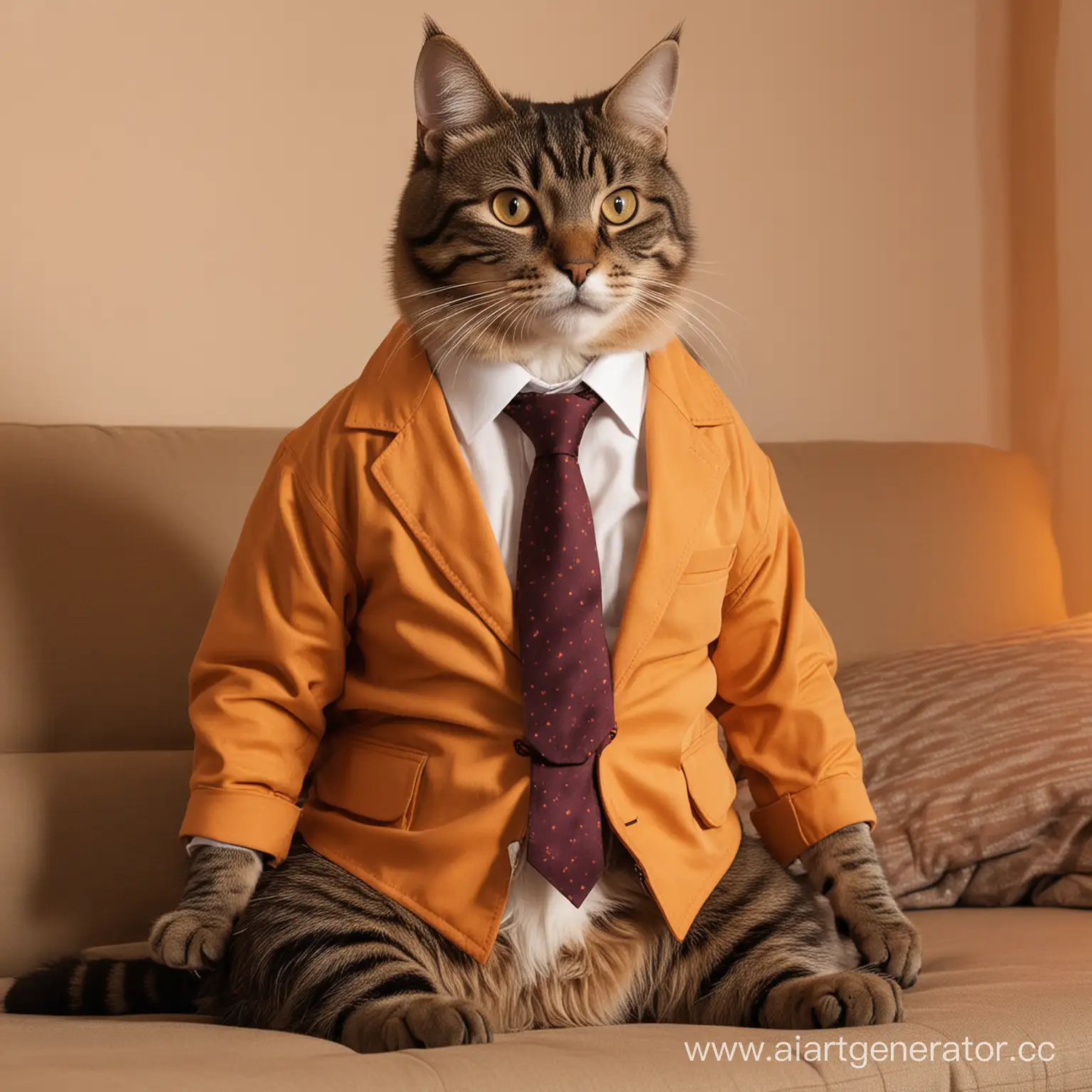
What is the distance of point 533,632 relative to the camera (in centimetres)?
121

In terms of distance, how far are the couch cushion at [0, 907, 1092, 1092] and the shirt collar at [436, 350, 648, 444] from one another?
0.58 meters

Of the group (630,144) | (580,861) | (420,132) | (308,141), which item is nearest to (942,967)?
(580,861)

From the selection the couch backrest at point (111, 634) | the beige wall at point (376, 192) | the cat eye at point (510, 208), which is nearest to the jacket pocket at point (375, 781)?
the couch backrest at point (111, 634)

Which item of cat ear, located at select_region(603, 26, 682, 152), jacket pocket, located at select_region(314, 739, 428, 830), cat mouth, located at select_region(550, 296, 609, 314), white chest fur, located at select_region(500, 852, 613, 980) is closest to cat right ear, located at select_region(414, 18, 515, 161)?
cat ear, located at select_region(603, 26, 682, 152)

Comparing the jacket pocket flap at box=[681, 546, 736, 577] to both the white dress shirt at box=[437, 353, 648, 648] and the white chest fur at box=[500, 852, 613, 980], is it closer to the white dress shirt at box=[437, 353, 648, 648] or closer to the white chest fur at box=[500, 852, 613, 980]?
the white dress shirt at box=[437, 353, 648, 648]

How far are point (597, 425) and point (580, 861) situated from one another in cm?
43

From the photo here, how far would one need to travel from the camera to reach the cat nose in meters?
1.22

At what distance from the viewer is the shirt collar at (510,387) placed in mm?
1281

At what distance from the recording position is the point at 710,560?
131cm

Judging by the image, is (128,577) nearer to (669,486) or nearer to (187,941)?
(187,941)

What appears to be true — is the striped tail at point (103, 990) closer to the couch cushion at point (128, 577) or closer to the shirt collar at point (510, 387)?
the couch cushion at point (128, 577)

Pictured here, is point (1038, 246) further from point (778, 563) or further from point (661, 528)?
point (661, 528)

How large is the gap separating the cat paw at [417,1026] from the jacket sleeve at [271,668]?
0.22 meters

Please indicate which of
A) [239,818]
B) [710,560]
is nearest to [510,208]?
[710,560]
